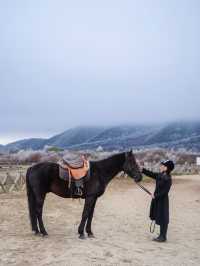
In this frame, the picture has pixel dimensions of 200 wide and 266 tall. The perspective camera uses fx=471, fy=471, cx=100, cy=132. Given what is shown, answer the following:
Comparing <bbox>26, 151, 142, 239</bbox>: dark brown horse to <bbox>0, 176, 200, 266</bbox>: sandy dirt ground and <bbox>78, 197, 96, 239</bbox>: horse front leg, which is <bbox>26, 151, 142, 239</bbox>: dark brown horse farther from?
<bbox>0, 176, 200, 266</bbox>: sandy dirt ground

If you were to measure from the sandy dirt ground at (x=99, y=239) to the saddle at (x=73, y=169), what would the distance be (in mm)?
1396

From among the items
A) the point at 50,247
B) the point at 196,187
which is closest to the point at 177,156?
the point at 196,187

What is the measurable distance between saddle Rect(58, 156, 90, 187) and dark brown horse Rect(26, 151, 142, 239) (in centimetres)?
23

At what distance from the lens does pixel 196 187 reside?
32.4 metres

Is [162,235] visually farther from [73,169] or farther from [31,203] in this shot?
[31,203]

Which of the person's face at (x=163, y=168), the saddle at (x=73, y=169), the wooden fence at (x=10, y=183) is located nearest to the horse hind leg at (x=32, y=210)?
the saddle at (x=73, y=169)

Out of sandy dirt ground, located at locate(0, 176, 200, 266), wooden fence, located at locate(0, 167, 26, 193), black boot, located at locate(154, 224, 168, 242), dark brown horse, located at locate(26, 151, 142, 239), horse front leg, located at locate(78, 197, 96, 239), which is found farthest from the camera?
wooden fence, located at locate(0, 167, 26, 193)

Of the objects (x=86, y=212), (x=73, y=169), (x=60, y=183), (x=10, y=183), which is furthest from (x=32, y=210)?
(x=10, y=183)

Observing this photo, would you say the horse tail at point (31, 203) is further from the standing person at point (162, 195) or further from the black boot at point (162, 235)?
the black boot at point (162, 235)

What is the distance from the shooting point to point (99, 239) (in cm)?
1077

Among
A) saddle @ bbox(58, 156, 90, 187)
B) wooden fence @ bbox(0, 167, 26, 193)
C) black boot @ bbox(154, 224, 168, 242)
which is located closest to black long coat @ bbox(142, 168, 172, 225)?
black boot @ bbox(154, 224, 168, 242)

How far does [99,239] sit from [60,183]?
5.21ft

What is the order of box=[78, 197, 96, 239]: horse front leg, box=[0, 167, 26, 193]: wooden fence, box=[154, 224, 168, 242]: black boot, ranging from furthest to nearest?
box=[0, 167, 26, 193]: wooden fence, box=[154, 224, 168, 242]: black boot, box=[78, 197, 96, 239]: horse front leg

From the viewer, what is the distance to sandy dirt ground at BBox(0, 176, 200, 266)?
8.72m
